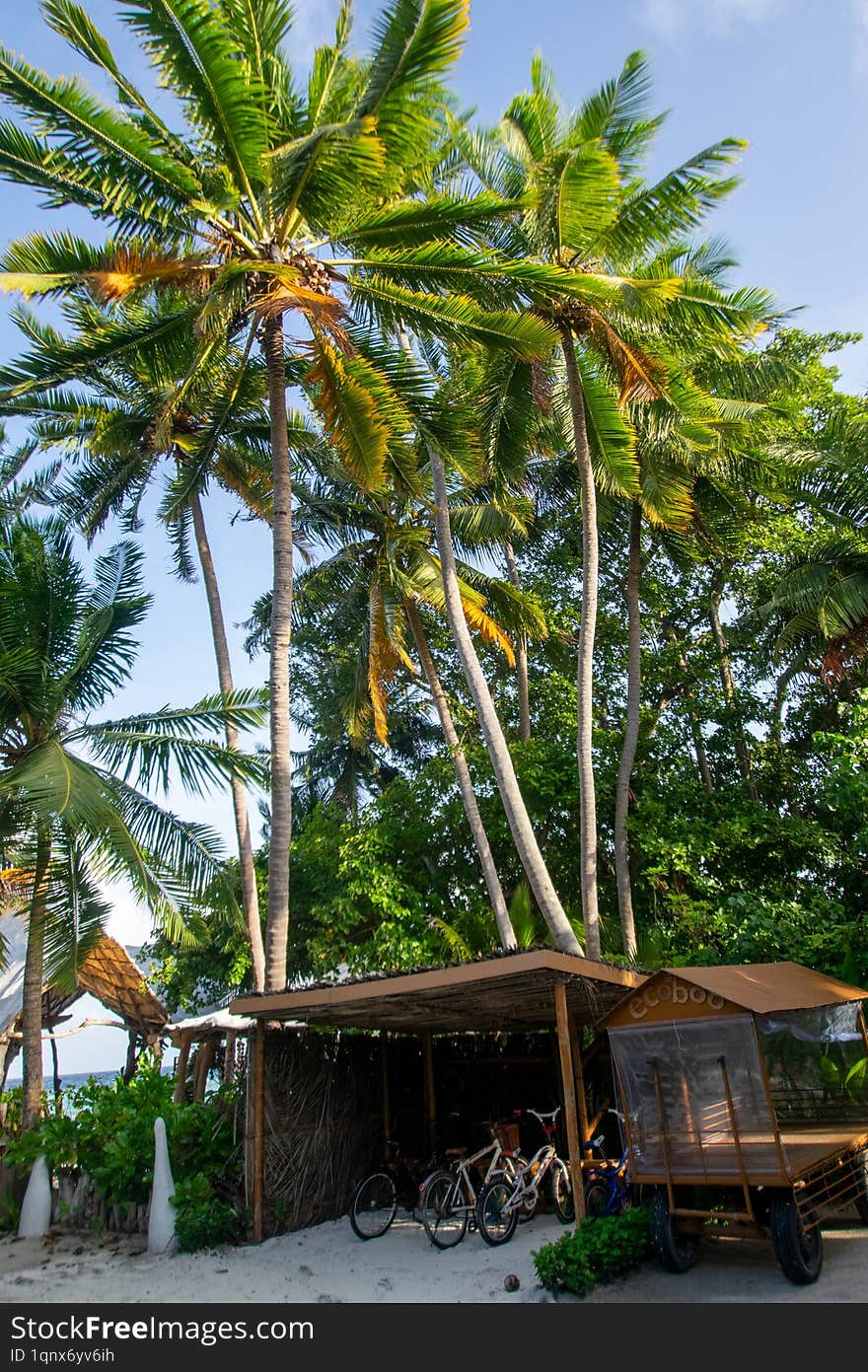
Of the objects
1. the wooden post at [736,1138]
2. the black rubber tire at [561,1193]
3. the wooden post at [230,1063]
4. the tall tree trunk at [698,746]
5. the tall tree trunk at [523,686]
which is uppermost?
the tall tree trunk at [523,686]

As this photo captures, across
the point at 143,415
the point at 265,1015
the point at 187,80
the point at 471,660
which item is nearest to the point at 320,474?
the point at 143,415

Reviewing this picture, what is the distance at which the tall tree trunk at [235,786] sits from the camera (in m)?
→ 13.5

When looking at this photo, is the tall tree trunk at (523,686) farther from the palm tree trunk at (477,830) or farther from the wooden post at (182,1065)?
the wooden post at (182,1065)

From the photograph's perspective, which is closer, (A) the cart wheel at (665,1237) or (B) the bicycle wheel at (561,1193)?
(A) the cart wheel at (665,1237)

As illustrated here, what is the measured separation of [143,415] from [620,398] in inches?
276

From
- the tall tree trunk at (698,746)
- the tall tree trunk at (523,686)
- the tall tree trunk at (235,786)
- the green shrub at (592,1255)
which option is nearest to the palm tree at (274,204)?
the tall tree trunk at (235,786)

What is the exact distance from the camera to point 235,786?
13992 millimetres

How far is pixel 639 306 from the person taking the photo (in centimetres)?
1143

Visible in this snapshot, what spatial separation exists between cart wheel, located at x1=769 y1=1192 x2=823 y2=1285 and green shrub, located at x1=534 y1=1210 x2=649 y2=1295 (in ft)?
3.55

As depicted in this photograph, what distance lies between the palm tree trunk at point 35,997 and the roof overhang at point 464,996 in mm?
3754

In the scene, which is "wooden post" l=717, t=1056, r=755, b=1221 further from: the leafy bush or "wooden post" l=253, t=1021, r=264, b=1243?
the leafy bush

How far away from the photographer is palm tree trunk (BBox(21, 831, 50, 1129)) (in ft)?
37.8

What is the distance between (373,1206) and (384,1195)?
18 centimetres

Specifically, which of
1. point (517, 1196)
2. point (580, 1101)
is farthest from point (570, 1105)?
point (517, 1196)
